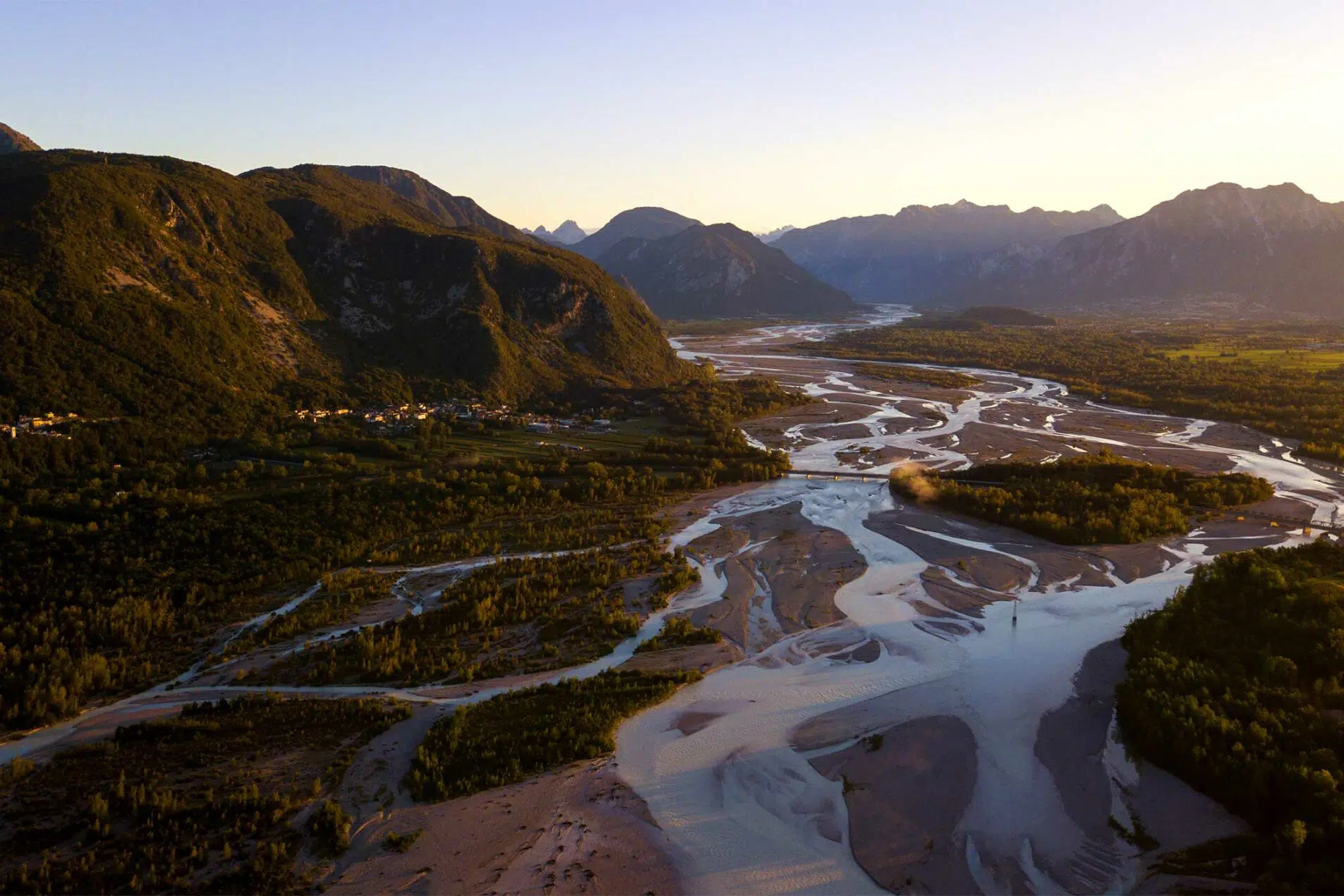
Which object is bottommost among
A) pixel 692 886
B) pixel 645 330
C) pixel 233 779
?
pixel 692 886

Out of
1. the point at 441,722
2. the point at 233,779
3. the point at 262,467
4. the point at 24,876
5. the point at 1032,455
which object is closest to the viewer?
the point at 24,876

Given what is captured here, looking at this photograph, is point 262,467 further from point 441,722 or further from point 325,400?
point 441,722

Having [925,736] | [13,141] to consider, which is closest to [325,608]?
[925,736]

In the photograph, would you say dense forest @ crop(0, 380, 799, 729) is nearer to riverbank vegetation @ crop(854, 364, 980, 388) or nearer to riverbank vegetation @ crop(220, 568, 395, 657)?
riverbank vegetation @ crop(220, 568, 395, 657)

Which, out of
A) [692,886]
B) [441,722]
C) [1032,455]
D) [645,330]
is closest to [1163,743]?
[692,886]

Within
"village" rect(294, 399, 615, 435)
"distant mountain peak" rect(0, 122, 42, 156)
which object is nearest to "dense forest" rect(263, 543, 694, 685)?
"village" rect(294, 399, 615, 435)

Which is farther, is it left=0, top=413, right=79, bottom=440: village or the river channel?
left=0, top=413, right=79, bottom=440: village

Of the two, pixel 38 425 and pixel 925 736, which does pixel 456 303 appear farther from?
pixel 925 736
